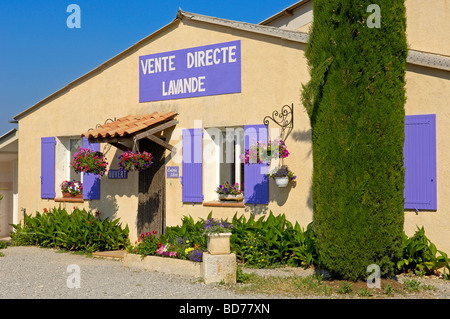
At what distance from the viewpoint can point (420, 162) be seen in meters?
7.95

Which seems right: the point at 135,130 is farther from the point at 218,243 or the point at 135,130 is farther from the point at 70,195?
the point at 70,195

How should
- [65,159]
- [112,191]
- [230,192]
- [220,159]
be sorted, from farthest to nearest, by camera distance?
[65,159]
[112,191]
[220,159]
[230,192]

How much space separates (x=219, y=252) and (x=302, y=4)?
28.9 feet

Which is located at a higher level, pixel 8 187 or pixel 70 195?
pixel 8 187

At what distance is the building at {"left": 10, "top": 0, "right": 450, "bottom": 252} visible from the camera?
8000 millimetres

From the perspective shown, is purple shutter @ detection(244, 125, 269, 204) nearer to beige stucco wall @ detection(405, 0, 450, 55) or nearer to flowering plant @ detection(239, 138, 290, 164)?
flowering plant @ detection(239, 138, 290, 164)

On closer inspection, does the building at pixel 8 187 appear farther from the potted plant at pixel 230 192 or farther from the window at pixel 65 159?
the potted plant at pixel 230 192

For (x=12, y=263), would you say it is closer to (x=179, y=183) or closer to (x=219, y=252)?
(x=179, y=183)

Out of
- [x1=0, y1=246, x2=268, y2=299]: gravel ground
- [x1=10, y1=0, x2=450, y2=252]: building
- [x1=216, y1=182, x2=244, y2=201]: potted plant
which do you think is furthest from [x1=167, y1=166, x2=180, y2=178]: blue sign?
[x1=0, y1=246, x2=268, y2=299]: gravel ground

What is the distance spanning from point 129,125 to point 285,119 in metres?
3.09

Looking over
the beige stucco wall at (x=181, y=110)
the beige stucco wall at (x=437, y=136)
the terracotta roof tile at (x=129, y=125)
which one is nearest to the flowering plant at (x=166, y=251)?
the beige stucco wall at (x=181, y=110)

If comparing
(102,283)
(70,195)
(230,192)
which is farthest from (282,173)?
(70,195)

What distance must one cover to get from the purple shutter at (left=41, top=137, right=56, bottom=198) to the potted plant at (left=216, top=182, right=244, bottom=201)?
471cm
